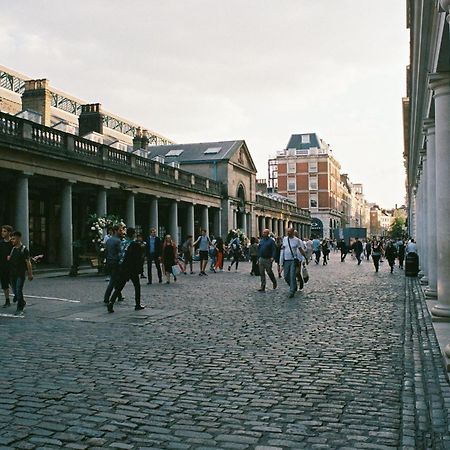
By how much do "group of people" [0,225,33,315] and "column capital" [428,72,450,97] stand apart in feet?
27.7

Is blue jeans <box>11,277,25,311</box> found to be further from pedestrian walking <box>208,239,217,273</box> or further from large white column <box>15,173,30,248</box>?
pedestrian walking <box>208,239,217,273</box>

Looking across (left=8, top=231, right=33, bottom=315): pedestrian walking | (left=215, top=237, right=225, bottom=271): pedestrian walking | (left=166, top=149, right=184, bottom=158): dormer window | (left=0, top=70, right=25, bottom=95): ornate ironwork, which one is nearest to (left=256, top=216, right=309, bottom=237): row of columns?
(left=166, top=149, right=184, bottom=158): dormer window

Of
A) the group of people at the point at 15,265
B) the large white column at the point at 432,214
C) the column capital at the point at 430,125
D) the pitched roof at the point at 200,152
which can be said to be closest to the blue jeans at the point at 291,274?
the large white column at the point at 432,214

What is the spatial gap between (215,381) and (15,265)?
7.28 m

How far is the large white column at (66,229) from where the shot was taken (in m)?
25.9

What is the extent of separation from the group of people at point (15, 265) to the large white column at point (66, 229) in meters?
13.7

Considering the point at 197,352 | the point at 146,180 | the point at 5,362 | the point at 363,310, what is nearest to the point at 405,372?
the point at 197,352

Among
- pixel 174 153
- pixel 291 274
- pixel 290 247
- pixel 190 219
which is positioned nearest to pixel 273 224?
pixel 174 153

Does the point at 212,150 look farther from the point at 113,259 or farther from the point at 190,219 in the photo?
the point at 113,259

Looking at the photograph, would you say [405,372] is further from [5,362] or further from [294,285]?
[294,285]

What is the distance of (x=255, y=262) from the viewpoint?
23844 mm

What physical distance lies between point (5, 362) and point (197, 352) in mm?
2357

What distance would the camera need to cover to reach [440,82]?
8.84 meters

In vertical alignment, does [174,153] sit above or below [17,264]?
above
